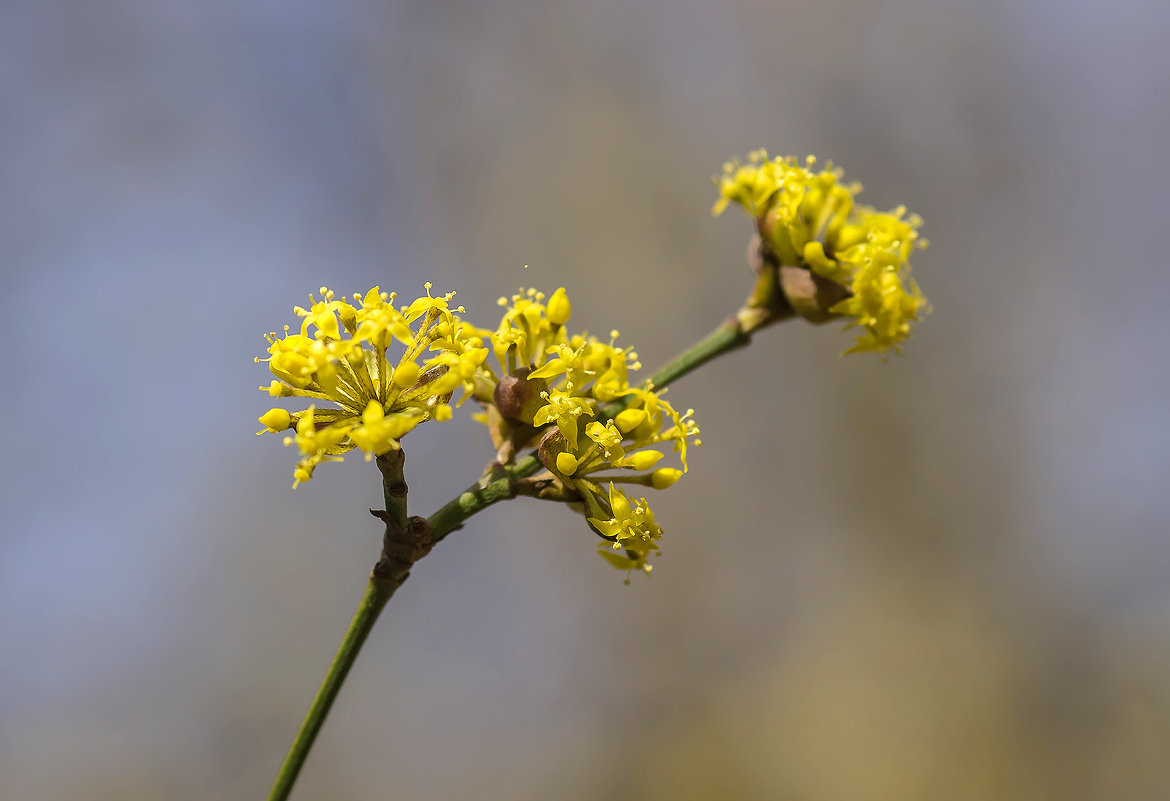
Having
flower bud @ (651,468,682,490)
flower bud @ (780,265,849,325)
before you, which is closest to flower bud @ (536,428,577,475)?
flower bud @ (651,468,682,490)

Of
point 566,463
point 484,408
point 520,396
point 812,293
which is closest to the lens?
point 566,463

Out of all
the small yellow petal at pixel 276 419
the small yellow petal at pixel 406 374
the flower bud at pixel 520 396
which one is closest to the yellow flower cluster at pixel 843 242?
the flower bud at pixel 520 396

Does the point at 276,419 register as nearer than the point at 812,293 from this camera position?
Yes

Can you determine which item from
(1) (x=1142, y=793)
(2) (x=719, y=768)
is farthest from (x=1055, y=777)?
(2) (x=719, y=768)

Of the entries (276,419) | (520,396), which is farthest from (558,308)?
(276,419)

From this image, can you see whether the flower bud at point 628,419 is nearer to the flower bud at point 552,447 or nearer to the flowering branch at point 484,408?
the flowering branch at point 484,408

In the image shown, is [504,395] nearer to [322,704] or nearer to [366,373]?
[366,373]
